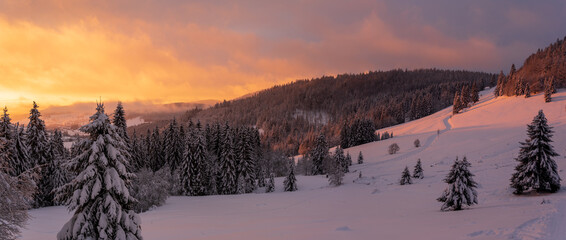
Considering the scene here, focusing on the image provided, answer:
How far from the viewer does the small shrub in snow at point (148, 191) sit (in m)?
33.9

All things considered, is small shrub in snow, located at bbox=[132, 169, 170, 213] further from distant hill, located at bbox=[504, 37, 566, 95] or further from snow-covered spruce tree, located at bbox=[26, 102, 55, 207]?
distant hill, located at bbox=[504, 37, 566, 95]

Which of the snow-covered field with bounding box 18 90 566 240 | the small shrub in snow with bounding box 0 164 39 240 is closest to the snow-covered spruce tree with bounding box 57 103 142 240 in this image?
the small shrub in snow with bounding box 0 164 39 240

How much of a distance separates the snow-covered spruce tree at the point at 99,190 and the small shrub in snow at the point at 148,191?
1011 inches

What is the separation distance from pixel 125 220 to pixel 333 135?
501ft

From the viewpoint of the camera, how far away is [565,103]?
79.9 metres

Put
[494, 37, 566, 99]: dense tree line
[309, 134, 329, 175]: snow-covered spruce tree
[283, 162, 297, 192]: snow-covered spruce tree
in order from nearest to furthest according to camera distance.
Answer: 1. [283, 162, 297, 192]: snow-covered spruce tree
2. [309, 134, 329, 175]: snow-covered spruce tree
3. [494, 37, 566, 99]: dense tree line

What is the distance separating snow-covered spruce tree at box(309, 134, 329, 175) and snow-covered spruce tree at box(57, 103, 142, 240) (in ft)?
221

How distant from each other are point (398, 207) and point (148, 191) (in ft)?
100

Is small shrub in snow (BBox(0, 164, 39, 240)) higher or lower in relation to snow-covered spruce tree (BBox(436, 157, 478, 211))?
higher

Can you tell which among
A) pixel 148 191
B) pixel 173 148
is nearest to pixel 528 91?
pixel 173 148

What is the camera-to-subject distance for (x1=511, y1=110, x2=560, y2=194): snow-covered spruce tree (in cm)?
2253

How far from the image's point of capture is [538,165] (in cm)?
2312

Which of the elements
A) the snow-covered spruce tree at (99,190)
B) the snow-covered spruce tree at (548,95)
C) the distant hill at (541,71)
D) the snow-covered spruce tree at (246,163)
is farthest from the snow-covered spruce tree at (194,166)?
the distant hill at (541,71)

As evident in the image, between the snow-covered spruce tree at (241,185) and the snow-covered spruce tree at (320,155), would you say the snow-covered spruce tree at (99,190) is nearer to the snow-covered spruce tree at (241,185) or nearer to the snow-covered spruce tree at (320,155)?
the snow-covered spruce tree at (241,185)
